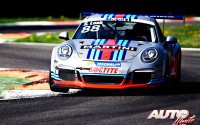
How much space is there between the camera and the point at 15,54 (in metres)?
17.3

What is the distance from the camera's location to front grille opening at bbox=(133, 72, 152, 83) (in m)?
10.2

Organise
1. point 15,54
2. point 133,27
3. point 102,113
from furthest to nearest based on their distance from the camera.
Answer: point 15,54 < point 133,27 < point 102,113

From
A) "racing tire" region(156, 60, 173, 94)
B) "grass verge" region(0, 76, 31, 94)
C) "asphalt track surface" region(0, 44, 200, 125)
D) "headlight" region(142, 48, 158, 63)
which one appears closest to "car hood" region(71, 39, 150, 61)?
"headlight" region(142, 48, 158, 63)

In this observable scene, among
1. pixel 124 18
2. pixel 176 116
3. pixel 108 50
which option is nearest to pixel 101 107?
pixel 176 116

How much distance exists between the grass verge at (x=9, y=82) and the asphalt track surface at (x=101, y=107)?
1285mm

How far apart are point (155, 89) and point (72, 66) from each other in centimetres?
133

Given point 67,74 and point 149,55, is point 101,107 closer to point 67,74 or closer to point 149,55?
point 67,74

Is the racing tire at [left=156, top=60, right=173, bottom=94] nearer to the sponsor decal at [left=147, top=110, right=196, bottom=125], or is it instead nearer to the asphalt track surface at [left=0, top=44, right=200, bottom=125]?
the asphalt track surface at [left=0, top=44, right=200, bottom=125]

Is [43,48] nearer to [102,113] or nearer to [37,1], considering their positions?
[102,113]

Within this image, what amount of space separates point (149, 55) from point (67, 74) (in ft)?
4.25

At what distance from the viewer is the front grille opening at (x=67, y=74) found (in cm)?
1028

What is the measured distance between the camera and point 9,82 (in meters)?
11.9

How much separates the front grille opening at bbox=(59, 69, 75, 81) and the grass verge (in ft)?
4.06

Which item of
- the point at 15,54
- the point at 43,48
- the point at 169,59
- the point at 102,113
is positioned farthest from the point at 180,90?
the point at 43,48
